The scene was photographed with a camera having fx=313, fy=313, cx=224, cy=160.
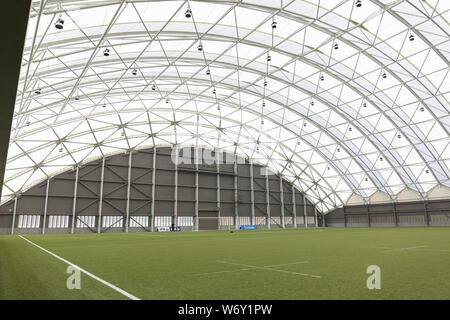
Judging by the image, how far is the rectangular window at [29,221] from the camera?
151 feet

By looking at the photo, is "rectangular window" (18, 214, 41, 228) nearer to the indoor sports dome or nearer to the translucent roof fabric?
the indoor sports dome

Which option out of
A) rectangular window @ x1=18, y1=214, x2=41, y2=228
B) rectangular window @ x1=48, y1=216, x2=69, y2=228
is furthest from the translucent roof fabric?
rectangular window @ x1=48, y1=216, x2=69, y2=228

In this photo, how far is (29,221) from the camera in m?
46.6

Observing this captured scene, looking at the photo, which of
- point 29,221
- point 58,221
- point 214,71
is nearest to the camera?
point 214,71

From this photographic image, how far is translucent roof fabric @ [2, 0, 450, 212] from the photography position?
27141 mm

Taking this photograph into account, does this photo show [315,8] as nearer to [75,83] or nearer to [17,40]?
[75,83]

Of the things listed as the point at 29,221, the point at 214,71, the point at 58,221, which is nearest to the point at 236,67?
the point at 214,71

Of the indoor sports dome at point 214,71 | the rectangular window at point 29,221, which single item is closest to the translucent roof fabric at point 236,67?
the indoor sports dome at point 214,71

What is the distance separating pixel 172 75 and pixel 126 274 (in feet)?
116

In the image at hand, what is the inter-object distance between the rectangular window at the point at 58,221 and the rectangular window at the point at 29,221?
1597 mm

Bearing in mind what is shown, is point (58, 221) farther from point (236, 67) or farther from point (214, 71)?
point (236, 67)

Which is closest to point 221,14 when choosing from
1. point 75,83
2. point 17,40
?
point 75,83

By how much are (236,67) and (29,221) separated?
37.7 meters

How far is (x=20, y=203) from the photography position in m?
46.2
